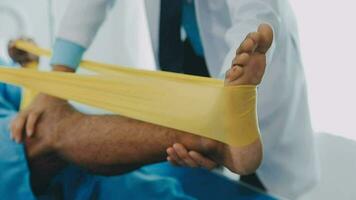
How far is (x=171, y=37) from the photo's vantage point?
0.74 meters

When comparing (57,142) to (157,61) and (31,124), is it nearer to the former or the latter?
(31,124)

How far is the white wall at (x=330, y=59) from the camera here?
707mm

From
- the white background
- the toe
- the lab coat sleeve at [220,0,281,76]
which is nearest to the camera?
the toe

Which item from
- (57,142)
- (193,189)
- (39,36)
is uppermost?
(39,36)

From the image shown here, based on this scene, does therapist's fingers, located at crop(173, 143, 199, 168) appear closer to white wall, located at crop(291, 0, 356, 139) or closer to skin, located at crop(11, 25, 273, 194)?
skin, located at crop(11, 25, 273, 194)

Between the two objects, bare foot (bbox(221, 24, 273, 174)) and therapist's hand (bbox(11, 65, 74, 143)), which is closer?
bare foot (bbox(221, 24, 273, 174))

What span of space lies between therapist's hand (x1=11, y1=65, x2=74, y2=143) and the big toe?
332mm

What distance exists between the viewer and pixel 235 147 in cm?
56

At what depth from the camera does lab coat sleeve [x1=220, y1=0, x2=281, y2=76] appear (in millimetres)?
605

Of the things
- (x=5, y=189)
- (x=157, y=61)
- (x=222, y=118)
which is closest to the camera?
(x=222, y=118)

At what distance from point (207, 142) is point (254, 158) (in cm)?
6

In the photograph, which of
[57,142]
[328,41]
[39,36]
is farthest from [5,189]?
[328,41]

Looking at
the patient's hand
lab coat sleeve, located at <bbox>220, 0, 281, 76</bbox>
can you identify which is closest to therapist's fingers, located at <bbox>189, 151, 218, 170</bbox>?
lab coat sleeve, located at <bbox>220, 0, 281, 76</bbox>

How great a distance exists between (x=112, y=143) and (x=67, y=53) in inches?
7.3
